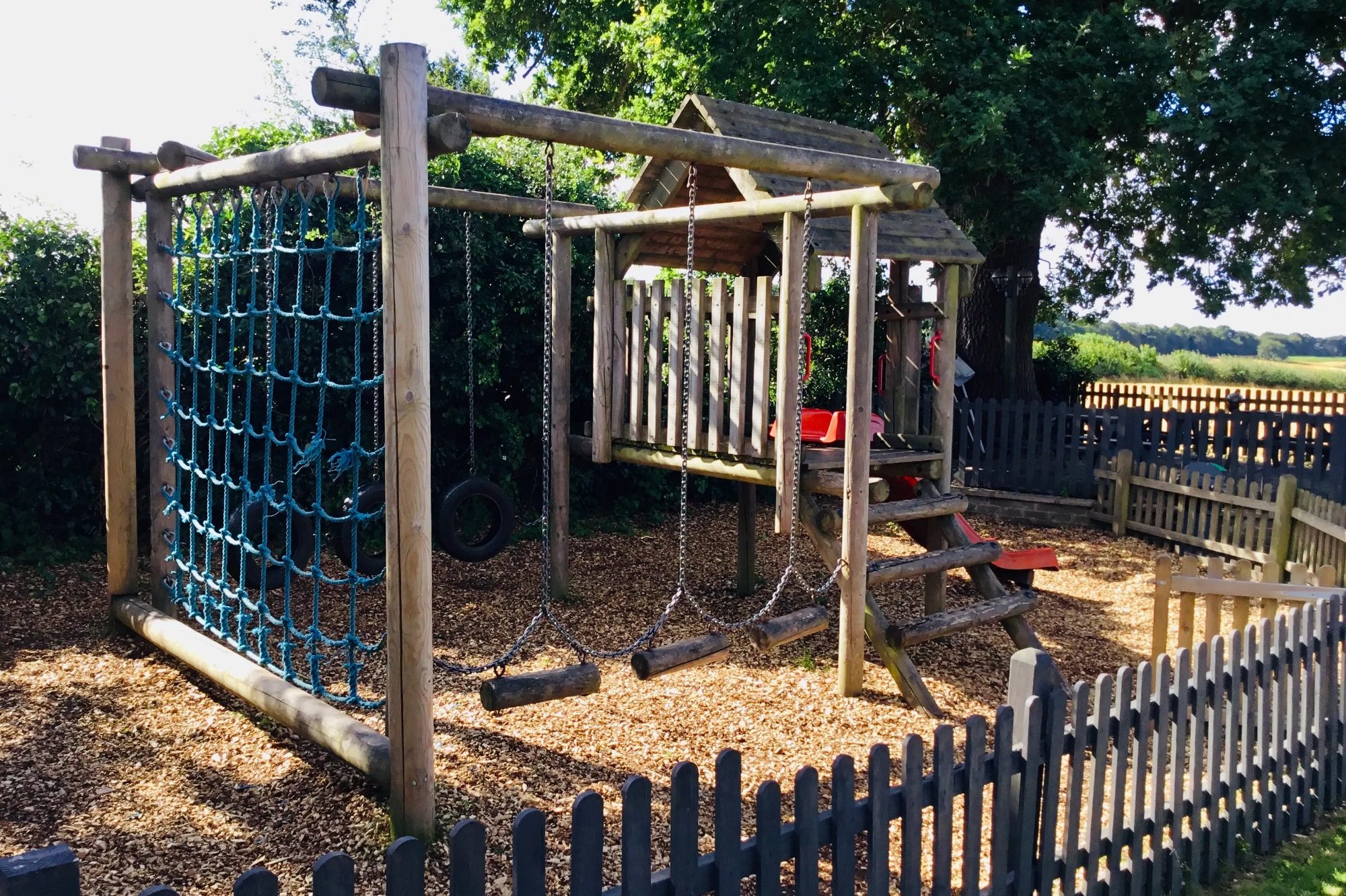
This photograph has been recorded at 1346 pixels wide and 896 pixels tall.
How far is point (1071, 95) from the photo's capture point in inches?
515

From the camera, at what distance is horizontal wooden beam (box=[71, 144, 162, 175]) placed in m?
5.85

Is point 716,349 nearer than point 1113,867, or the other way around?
point 1113,867

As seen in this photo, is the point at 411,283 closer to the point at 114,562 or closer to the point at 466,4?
the point at 114,562

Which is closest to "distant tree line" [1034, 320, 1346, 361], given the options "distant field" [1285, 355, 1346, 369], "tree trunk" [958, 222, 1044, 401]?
"distant field" [1285, 355, 1346, 369]

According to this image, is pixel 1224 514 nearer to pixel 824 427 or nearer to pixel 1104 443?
pixel 1104 443

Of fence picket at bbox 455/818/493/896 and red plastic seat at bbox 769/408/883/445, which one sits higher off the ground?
red plastic seat at bbox 769/408/883/445

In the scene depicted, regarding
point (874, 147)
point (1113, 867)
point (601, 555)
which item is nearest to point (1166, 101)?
point (874, 147)

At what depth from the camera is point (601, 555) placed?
361 inches

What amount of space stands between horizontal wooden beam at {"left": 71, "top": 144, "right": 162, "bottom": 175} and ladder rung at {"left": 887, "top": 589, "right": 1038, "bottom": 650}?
4.68 m

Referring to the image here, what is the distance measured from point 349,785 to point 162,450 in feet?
8.70

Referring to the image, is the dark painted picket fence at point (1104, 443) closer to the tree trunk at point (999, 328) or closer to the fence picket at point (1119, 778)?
the tree trunk at point (999, 328)

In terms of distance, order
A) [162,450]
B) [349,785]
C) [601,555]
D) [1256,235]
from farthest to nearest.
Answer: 1. [1256,235]
2. [601,555]
3. [162,450]
4. [349,785]

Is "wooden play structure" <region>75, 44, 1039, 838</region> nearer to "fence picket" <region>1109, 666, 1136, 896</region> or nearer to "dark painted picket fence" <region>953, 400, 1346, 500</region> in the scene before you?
"fence picket" <region>1109, 666, 1136, 896</region>

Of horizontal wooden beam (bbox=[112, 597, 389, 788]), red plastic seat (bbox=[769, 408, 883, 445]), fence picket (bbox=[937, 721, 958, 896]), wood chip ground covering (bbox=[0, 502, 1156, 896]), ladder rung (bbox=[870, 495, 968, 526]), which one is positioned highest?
red plastic seat (bbox=[769, 408, 883, 445])
